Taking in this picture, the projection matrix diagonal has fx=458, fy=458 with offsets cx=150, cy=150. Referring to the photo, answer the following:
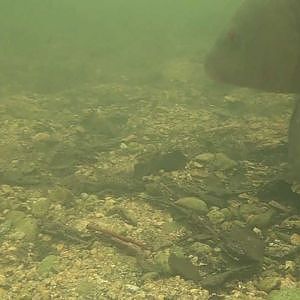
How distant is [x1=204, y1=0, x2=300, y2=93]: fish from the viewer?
4105mm

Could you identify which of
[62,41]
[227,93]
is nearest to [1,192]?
[227,93]

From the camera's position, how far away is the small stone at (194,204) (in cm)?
366

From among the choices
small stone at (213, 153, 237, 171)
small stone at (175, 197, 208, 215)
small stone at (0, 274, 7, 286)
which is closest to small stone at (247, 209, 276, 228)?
→ small stone at (175, 197, 208, 215)

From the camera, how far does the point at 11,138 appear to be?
5.38m

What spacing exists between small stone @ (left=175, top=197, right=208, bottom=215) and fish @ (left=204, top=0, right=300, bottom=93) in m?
1.41

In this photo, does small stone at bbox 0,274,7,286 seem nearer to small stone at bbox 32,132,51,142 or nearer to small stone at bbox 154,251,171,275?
small stone at bbox 154,251,171,275

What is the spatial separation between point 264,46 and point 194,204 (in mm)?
1651

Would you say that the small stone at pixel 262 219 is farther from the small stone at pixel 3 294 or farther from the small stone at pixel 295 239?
the small stone at pixel 3 294

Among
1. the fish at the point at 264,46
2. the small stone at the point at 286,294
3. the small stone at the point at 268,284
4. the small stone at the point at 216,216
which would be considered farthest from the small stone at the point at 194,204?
the fish at the point at 264,46

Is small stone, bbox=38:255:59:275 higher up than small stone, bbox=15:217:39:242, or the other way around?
small stone, bbox=15:217:39:242

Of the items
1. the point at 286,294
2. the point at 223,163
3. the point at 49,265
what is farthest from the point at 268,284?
the point at 223,163

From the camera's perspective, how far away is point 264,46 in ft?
13.9

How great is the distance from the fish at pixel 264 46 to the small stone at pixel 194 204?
141cm

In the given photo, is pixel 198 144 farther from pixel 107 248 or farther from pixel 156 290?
pixel 156 290
